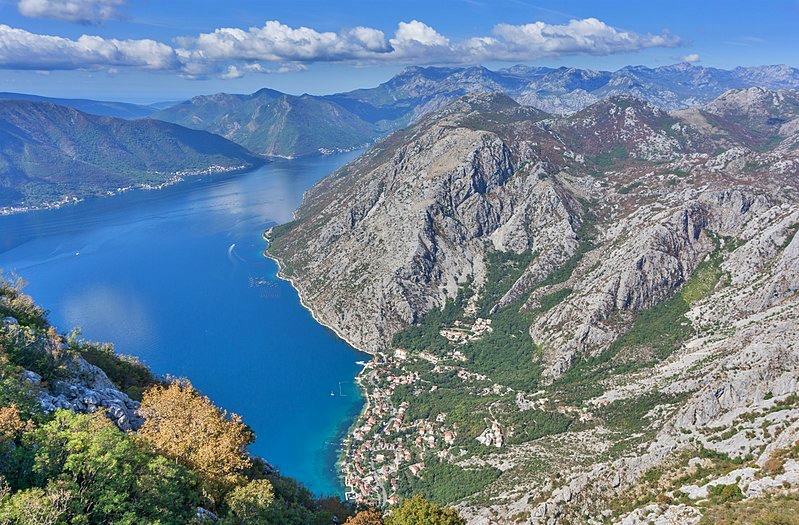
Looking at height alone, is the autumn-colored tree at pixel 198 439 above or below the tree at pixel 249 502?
above

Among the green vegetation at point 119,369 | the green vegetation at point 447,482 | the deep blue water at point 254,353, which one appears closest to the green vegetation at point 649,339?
the green vegetation at point 447,482

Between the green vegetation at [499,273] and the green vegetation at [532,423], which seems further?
the green vegetation at [499,273]

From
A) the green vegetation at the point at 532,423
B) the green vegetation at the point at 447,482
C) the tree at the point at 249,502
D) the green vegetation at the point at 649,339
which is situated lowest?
the green vegetation at the point at 447,482

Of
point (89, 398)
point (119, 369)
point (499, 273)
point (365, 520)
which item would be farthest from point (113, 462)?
point (499, 273)

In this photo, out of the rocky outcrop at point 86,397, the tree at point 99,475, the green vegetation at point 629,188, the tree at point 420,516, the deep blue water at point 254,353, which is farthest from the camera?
the green vegetation at point 629,188

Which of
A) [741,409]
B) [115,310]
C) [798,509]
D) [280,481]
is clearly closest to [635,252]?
[741,409]

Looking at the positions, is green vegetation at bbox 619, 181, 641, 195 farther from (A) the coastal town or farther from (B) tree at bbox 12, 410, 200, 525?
(B) tree at bbox 12, 410, 200, 525

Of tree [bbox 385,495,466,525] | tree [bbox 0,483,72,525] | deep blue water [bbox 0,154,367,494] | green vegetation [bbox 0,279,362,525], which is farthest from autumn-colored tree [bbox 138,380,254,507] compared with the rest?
deep blue water [bbox 0,154,367,494]

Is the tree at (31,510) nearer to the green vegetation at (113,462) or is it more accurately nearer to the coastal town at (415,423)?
the green vegetation at (113,462)
